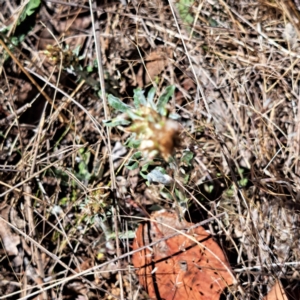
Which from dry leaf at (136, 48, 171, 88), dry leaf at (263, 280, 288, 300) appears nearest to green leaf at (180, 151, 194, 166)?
dry leaf at (263, 280, 288, 300)

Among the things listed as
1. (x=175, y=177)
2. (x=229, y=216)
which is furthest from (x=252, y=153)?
(x=175, y=177)

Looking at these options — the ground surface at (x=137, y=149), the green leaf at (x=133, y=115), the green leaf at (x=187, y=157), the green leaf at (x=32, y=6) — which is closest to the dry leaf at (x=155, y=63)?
Result: the ground surface at (x=137, y=149)

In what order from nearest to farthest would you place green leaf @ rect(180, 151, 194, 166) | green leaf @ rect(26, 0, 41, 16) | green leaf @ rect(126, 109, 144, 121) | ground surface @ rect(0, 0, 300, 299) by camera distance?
green leaf @ rect(126, 109, 144, 121) < green leaf @ rect(180, 151, 194, 166) < ground surface @ rect(0, 0, 300, 299) < green leaf @ rect(26, 0, 41, 16)

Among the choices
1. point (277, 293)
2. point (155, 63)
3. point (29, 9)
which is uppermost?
point (29, 9)

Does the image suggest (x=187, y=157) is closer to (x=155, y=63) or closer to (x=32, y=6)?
(x=155, y=63)

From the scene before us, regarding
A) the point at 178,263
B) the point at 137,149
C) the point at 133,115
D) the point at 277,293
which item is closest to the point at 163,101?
the point at 133,115

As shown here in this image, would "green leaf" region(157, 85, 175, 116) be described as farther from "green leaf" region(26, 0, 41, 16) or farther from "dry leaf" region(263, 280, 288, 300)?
"green leaf" region(26, 0, 41, 16)

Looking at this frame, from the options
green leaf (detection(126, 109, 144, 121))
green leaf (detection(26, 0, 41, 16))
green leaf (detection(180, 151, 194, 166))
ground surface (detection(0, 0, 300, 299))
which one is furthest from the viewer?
green leaf (detection(26, 0, 41, 16))
